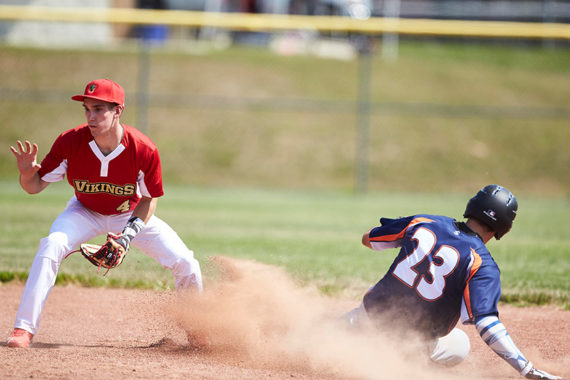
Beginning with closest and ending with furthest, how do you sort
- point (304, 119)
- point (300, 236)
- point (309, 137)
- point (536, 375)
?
point (536, 375) → point (300, 236) → point (309, 137) → point (304, 119)

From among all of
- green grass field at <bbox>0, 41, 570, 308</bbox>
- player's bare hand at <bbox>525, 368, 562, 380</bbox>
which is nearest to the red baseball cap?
player's bare hand at <bbox>525, 368, 562, 380</bbox>

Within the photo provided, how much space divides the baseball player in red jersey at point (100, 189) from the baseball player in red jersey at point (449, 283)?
159 centimetres

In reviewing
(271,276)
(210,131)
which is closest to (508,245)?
(271,276)

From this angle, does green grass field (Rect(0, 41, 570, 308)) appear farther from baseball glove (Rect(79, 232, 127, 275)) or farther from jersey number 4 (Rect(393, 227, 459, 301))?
jersey number 4 (Rect(393, 227, 459, 301))

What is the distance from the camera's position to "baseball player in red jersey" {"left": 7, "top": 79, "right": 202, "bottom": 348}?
4188 mm

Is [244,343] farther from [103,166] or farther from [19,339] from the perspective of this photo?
[103,166]

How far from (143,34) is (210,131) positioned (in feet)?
30.0

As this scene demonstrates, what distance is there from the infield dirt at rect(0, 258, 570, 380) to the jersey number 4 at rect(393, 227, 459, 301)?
0.40 meters

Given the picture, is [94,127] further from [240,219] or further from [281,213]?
[281,213]

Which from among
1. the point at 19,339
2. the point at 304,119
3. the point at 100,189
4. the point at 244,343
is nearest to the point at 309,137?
the point at 304,119

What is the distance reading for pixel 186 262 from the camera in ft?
15.3

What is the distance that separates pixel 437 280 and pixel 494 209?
537 millimetres

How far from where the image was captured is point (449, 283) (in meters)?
3.72

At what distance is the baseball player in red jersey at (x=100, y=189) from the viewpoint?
4188 millimetres
